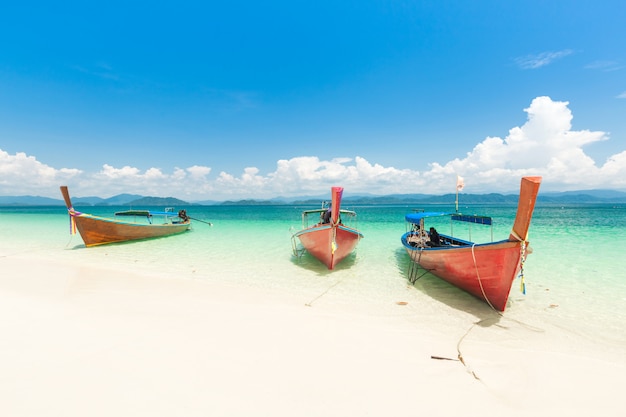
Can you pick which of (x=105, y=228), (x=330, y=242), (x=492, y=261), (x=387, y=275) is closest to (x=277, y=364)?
(x=492, y=261)

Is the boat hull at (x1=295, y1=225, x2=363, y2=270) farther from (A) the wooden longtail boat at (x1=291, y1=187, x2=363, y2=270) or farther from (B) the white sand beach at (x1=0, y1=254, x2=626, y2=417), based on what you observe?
(B) the white sand beach at (x1=0, y1=254, x2=626, y2=417)

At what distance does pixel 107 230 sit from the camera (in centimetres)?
1633

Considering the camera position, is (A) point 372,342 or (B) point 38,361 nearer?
(B) point 38,361

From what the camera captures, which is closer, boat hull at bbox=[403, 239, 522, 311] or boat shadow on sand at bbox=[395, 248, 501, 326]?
boat hull at bbox=[403, 239, 522, 311]

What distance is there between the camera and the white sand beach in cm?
300

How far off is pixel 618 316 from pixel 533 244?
11.1 meters

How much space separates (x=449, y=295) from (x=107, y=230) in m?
19.4

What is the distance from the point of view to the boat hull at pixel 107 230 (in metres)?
15.4

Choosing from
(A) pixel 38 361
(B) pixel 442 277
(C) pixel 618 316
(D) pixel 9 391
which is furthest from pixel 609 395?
(A) pixel 38 361

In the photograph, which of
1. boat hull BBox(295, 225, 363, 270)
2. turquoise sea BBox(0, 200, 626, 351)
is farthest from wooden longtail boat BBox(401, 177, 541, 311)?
boat hull BBox(295, 225, 363, 270)

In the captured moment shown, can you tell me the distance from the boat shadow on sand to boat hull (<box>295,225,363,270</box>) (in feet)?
8.04

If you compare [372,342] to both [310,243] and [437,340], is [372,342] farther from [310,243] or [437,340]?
[310,243]

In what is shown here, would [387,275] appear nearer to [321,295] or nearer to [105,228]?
[321,295]

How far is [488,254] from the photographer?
21.8 feet
